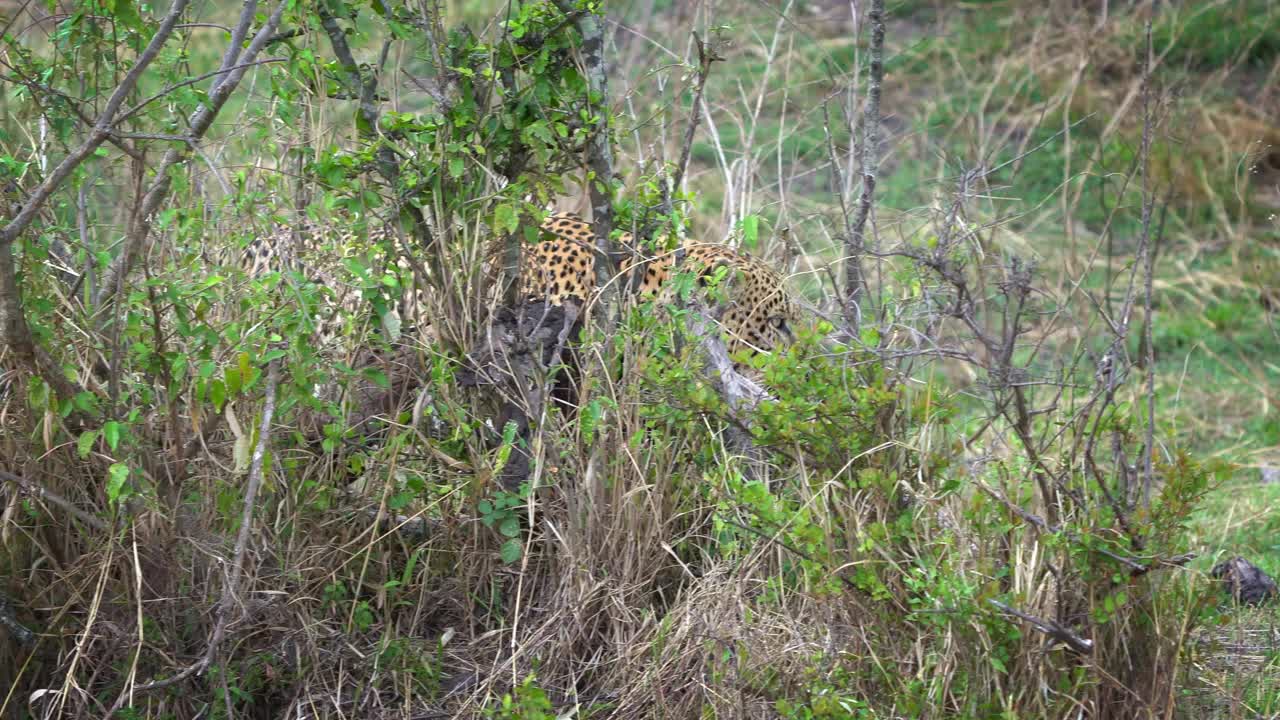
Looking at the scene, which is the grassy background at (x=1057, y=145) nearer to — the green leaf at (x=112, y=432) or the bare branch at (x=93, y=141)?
the bare branch at (x=93, y=141)

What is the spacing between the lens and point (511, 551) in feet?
10.5

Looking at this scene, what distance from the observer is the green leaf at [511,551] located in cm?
319

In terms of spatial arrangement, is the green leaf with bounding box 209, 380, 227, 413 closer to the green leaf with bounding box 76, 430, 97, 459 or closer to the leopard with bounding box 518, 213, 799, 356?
the green leaf with bounding box 76, 430, 97, 459

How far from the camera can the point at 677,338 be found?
345 cm

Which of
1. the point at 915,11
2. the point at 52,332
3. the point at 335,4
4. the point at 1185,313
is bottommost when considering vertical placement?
the point at 1185,313

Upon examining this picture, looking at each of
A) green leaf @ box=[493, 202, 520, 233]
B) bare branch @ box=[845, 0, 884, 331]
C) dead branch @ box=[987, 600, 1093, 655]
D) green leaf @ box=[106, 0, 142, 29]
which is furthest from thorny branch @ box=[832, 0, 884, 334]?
green leaf @ box=[106, 0, 142, 29]

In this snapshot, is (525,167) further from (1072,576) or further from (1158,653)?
(1158,653)

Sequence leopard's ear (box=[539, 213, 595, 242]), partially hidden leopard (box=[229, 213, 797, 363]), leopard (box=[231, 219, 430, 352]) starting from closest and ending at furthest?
1. leopard (box=[231, 219, 430, 352])
2. partially hidden leopard (box=[229, 213, 797, 363])
3. leopard's ear (box=[539, 213, 595, 242])

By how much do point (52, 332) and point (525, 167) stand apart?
1.17m

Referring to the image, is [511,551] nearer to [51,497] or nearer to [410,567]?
[410,567]

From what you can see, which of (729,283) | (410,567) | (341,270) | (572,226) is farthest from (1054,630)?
(572,226)

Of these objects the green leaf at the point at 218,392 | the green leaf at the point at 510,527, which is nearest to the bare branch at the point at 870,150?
the green leaf at the point at 510,527

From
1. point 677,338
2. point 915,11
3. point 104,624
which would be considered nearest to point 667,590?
point 677,338

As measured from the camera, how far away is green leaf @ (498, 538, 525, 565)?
319 centimetres
